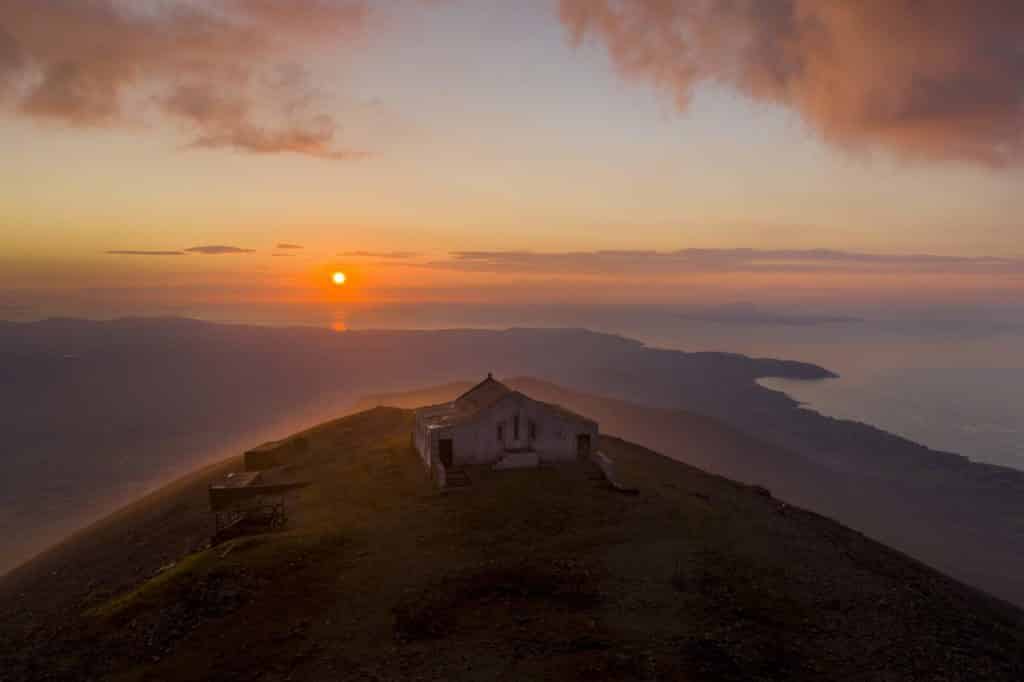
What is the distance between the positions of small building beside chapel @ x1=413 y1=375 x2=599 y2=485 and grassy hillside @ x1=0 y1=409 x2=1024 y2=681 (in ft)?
8.06

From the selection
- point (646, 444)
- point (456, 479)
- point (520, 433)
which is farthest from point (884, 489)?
point (456, 479)

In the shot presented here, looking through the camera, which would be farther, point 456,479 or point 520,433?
point 520,433

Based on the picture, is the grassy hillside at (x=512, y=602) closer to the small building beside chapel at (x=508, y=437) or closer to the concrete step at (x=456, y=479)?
the concrete step at (x=456, y=479)

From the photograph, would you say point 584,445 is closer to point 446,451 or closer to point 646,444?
point 446,451

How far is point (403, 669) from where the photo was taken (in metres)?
19.8

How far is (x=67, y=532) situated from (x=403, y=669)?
8619 cm

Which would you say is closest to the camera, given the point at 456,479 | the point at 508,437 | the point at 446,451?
the point at 456,479

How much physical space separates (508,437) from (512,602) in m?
16.9

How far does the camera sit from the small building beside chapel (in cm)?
3894

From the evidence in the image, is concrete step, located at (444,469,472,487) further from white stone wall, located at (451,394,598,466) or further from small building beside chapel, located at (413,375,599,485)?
white stone wall, located at (451,394,598,466)

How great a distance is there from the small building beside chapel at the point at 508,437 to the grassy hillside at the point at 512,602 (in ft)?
8.06

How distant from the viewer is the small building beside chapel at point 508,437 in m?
38.9

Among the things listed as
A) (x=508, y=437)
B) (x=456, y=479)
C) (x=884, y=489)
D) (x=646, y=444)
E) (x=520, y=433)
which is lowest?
(x=884, y=489)

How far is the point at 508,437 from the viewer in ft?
131
